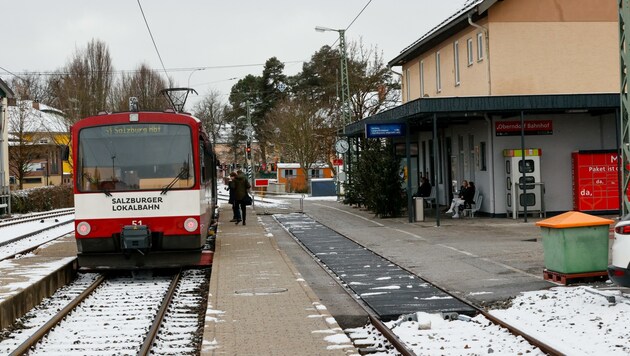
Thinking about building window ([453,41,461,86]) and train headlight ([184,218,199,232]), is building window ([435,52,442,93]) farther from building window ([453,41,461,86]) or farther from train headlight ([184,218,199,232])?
train headlight ([184,218,199,232])

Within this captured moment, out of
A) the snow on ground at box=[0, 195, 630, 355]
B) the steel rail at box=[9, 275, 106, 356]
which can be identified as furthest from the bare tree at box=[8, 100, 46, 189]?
the snow on ground at box=[0, 195, 630, 355]

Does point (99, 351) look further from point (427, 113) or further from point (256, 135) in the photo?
point (256, 135)

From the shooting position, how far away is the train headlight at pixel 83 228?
15.3 meters

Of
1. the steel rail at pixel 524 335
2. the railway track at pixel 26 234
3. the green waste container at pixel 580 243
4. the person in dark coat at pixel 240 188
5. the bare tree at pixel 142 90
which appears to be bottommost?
the steel rail at pixel 524 335

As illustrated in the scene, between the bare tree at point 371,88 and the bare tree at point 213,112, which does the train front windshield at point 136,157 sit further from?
the bare tree at point 213,112

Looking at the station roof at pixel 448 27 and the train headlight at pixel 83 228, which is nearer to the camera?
the train headlight at pixel 83 228

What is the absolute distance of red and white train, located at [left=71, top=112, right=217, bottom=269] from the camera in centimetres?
1538

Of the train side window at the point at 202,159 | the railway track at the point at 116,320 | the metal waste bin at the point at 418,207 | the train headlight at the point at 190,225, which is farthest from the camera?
the metal waste bin at the point at 418,207

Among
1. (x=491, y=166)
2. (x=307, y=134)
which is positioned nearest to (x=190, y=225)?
(x=491, y=166)

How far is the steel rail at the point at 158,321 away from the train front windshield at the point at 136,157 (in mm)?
1874

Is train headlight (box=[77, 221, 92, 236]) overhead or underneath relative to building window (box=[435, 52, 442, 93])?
underneath

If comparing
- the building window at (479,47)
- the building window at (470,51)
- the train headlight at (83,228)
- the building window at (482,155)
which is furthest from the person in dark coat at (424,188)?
the train headlight at (83,228)

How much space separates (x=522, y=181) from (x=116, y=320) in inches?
683

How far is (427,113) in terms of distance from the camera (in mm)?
24797
